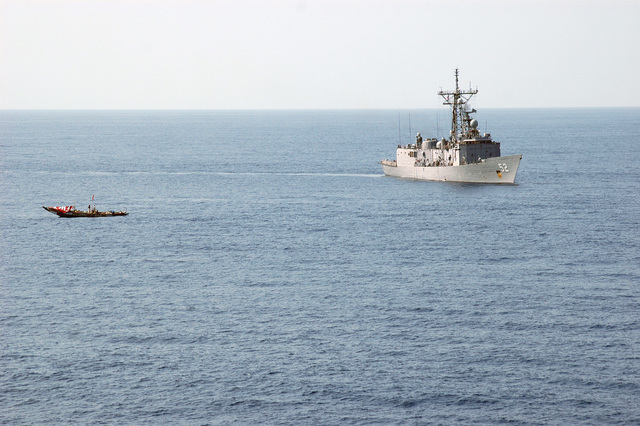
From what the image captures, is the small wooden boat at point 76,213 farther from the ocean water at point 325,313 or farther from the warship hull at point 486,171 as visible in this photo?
the warship hull at point 486,171

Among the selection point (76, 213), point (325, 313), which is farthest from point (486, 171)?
point (325, 313)

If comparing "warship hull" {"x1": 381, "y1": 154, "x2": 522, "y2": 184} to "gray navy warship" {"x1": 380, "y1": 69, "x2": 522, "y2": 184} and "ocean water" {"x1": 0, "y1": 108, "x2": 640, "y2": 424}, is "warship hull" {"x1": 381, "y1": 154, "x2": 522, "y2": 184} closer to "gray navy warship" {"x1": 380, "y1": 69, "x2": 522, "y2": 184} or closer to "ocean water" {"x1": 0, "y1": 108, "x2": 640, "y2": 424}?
"gray navy warship" {"x1": 380, "y1": 69, "x2": 522, "y2": 184}

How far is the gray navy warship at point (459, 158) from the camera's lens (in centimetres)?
14750

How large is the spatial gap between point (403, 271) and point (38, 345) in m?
40.9

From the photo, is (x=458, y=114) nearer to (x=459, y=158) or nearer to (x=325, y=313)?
(x=459, y=158)

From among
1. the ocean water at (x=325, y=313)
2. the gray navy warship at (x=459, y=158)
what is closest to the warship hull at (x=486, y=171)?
the gray navy warship at (x=459, y=158)

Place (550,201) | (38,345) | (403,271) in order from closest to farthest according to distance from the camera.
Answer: (38,345) < (403,271) < (550,201)

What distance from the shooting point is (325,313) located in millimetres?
73188

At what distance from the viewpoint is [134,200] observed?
140 metres

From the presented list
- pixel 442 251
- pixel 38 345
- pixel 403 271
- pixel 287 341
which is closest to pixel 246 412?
pixel 287 341

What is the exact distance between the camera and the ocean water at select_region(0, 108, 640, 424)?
55.1m

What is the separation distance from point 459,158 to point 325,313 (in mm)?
85701

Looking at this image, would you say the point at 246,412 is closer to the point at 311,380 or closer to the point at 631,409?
the point at 311,380

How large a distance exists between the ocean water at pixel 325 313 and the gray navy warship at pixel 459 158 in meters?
14.5
